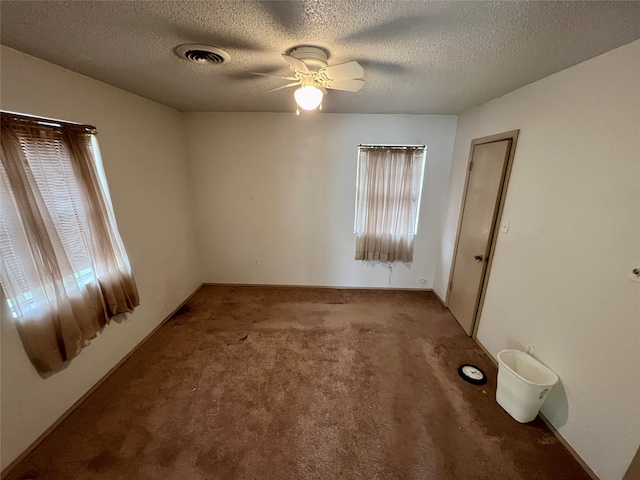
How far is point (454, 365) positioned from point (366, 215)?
200 centimetres

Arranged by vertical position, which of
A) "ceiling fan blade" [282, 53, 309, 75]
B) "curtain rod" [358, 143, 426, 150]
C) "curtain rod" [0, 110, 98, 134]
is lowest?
"curtain rod" [0, 110, 98, 134]

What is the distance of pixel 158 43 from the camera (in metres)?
1.41

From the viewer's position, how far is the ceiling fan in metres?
1.45

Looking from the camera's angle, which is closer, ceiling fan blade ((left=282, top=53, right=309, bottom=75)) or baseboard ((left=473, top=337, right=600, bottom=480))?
ceiling fan blade ((left=282, top=53, right=309, bottom=75))

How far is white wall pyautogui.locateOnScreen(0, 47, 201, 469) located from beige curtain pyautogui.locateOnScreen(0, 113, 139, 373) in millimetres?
110

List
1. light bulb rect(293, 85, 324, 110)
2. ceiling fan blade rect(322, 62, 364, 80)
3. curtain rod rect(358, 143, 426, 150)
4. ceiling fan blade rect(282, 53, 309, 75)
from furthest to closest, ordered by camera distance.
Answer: curtain rod rect(358, 143, 426, 150) → light bulb rect(293, 85, 324, 110) → ceiling fan blade rect(322, 62, 364, 80) → ceiling fan blade rect(282, 53, 309, 75)

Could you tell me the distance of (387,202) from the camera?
3.44m

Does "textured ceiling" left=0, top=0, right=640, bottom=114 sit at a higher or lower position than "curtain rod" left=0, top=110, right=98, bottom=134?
higher

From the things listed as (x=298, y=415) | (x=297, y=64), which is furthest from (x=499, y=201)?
(x=298, y=415)

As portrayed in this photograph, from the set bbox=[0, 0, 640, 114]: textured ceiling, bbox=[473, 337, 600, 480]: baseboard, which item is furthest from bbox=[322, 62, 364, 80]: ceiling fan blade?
bbox=[473, 337, 600, 480]: baseboard

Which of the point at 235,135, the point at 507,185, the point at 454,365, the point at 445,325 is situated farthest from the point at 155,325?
the point at 507,185

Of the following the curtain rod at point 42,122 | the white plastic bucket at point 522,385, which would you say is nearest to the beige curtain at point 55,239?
the curtain rod at point 42,122

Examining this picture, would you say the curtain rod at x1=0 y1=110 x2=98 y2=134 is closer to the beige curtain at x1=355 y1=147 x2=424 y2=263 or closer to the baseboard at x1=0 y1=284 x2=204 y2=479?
the baseboard at x1=0 y1=284 x2=204 y2=479

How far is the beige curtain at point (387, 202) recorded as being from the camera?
332 centimetres
